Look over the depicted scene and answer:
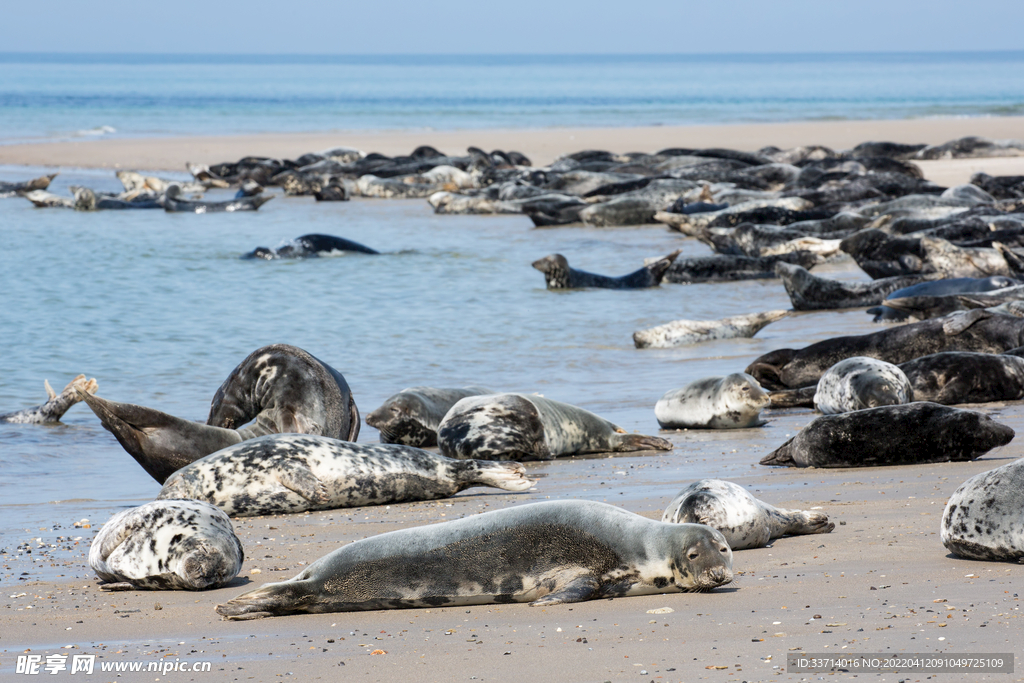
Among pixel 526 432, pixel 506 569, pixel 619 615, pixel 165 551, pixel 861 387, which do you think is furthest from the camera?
pixel 861 387

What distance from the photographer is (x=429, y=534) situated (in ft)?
10.4

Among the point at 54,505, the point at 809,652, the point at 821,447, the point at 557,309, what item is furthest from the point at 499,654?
the point at 557,309

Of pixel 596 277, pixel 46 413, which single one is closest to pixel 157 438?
pixel 46 413

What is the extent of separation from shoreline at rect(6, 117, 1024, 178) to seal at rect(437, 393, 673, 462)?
24.4 m

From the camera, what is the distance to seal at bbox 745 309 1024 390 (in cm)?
669

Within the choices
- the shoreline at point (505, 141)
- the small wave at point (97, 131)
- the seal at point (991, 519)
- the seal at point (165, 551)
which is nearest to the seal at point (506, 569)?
the seal at point (165, 551)

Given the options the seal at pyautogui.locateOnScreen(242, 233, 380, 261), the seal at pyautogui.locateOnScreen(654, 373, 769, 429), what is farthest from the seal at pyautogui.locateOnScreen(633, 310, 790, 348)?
the seal at pyautogui.locateOnScreen(242, 233, 380, 261)

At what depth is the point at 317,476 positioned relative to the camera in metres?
4.54

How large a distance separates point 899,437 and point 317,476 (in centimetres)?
226

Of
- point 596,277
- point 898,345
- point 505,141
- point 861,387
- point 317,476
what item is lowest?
point 317,476

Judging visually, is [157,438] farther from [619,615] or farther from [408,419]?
[619,615]

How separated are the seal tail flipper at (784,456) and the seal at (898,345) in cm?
193

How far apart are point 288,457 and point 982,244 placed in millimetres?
8565

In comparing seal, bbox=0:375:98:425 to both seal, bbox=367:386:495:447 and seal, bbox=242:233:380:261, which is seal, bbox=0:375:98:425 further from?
seal, bbox=242:233:380:261
